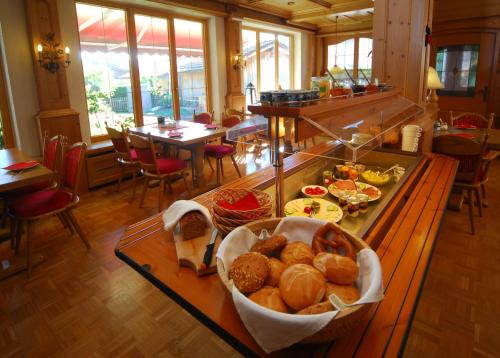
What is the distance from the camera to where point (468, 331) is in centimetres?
182

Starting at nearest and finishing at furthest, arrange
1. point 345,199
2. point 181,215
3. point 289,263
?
point 289,263 < point 181,215 < point 345,199

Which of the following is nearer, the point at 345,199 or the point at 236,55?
the point at 345,199

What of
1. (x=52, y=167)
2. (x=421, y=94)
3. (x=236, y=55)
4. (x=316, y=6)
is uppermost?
(x=316, y=6)

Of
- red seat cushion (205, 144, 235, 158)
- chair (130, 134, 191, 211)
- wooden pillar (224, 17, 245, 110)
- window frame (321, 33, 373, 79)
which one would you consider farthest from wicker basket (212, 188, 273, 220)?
window frame (321, 33, 373, 79)

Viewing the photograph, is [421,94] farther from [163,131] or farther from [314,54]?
[314,54]

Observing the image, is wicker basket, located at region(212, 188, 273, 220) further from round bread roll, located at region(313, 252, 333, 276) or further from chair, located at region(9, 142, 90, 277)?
chair, located at region(9, 142, 90, 277)

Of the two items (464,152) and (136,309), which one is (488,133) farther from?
(136,309)

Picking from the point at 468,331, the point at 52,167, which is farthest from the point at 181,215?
the point at 52,167

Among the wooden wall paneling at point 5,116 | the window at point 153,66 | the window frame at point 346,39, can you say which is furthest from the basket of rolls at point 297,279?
the window frame at point 346,39

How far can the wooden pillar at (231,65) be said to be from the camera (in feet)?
20.4

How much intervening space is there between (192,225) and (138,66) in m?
4.65

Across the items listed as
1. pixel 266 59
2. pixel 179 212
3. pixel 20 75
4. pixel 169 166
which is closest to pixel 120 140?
pixel 169 166

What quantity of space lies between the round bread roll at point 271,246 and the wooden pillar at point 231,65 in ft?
18.5

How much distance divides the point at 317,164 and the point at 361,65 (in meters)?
7.76
